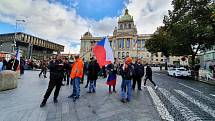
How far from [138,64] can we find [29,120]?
8.31m

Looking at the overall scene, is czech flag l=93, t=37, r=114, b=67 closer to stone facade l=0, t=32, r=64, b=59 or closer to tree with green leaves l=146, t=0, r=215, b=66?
tree with green leaves l=146, t=0, r=215, b=66

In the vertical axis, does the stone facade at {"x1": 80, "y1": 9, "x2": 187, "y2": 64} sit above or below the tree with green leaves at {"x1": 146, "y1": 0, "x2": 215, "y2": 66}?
above

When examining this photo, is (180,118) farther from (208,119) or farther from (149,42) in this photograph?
(149,42)

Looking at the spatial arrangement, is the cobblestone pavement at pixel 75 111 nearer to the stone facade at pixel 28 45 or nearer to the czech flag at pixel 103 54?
the czech flag at pixel 103 54

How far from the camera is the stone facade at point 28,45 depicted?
82188 mm

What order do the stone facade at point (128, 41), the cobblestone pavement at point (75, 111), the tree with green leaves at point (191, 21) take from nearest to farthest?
the cobblestone pavement at point (75, 111)
the tree with green leaves at point (191, 21)
the stone facade at point (128, 41)

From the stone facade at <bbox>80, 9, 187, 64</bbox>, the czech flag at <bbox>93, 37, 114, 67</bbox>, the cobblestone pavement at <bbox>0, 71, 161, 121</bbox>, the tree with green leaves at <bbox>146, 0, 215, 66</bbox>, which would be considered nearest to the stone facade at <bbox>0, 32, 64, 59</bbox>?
the stone facade at <bbox>80, 9, 187, 64</bbox>

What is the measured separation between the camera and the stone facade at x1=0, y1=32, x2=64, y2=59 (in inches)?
3236

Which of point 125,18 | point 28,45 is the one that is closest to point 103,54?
point 28,45

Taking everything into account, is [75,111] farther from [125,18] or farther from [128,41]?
[125,18]

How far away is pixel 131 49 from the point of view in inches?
5074

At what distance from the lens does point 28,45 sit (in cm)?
8538

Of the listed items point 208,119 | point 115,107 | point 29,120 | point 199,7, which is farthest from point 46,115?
point 199,7

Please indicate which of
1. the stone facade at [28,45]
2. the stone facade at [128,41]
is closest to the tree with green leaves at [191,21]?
the stone facade at [28,45]
